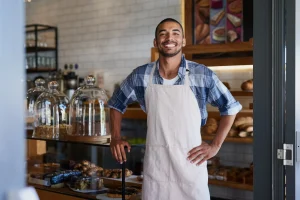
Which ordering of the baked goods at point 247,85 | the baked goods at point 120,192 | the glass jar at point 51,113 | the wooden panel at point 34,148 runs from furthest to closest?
the baked goods at point 247,85 < the wooden panel at point 34,148 < the glass jar at point 51,113 < the baked goods at point 120,192

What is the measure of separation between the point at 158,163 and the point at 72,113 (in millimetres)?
943

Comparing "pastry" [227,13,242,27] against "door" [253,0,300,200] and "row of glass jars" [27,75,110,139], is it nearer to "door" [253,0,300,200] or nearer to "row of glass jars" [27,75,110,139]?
"row of glass jars" [27,75,110,139]

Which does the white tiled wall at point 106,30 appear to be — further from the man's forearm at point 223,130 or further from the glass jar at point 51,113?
the man's forearm at point 223,130

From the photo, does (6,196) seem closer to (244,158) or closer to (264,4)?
(264,4)

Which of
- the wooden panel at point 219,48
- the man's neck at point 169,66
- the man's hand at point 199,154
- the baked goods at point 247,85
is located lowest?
the man's hand at point 199,154

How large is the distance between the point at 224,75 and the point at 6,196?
4.21 meters

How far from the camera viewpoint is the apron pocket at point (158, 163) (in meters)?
2.57

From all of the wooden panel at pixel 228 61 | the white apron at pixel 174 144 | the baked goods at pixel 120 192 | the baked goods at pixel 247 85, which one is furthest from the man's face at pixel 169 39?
the baked goods at pixel 247 85

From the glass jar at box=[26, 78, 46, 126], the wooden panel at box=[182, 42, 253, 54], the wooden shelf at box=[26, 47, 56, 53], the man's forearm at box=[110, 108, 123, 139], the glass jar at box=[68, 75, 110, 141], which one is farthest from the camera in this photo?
the wooden shelf at box=[26, 47, 56, 53]

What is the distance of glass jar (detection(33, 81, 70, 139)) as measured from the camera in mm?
3266

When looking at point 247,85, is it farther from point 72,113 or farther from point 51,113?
point 51,113

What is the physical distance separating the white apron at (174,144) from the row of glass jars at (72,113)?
56 centimetres

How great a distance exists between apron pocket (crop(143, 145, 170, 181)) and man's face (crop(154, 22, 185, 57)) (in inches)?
22.1

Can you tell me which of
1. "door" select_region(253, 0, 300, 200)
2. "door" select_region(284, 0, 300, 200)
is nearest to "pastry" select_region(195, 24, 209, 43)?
"door" select_region(253, 0, 300, 200)
